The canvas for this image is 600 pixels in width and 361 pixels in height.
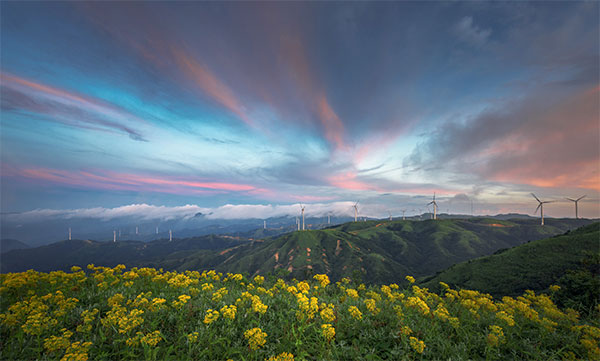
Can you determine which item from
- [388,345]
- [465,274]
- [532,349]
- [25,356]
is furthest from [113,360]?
[465,274]

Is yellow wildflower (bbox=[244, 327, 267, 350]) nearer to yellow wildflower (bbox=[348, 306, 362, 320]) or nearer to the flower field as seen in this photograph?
the flower field

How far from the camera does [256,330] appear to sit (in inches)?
221

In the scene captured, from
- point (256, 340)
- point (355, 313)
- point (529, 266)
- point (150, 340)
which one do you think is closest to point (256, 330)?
point (256, 340)

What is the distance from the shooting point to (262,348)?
5992 mm

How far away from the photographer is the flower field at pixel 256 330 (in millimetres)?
5578

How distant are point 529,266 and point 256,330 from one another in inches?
3671

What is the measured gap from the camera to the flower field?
558 cm

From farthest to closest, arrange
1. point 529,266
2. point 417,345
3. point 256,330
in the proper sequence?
point 529,266 → point 256,330 → point 417,345

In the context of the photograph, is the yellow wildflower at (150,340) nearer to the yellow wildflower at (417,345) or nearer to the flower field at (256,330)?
the flower field at (256,330)

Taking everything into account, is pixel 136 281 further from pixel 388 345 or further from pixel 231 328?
pixel 388 345

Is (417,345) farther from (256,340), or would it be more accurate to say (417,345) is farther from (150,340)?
(150,340)

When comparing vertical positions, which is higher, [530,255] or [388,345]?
[388,345]

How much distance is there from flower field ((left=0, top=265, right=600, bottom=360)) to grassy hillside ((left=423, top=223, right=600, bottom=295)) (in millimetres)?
65330

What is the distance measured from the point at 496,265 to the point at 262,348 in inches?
3811
